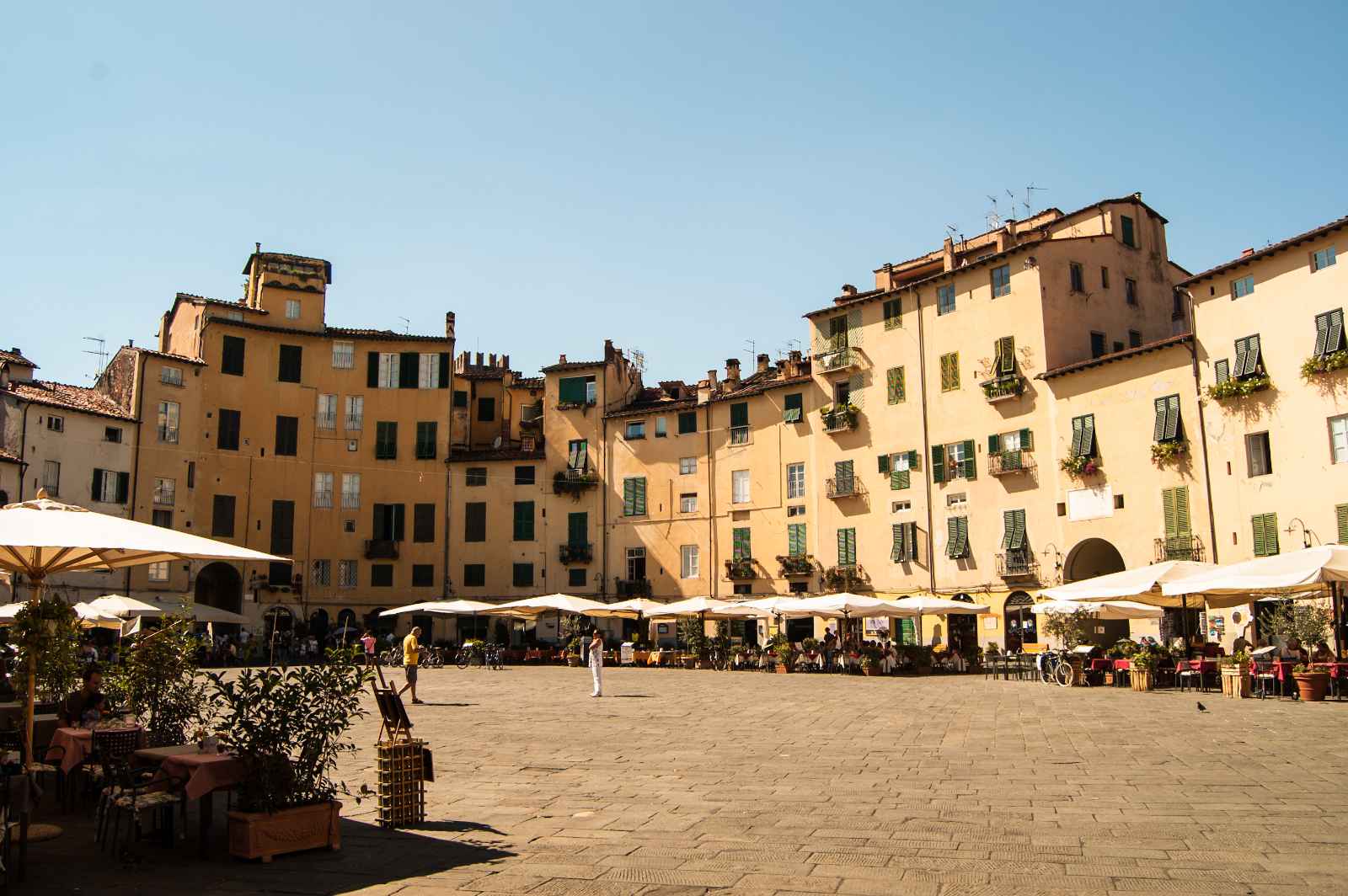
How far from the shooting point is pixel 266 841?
7.85 m

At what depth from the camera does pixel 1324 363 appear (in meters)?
29.3

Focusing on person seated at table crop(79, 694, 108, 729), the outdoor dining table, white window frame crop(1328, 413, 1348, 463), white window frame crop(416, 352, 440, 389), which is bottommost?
the outdoor dining table

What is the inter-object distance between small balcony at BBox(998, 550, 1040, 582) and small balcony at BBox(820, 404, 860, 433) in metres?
8.52

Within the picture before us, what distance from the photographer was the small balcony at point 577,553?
51.2m

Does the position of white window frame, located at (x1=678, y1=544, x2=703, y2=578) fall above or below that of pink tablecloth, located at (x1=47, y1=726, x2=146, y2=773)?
above

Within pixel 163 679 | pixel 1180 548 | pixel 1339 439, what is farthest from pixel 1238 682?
pixel 163 679

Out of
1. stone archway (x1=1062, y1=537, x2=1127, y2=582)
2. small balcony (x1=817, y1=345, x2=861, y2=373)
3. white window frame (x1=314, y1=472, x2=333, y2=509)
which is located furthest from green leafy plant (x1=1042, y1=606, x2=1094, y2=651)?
white window frame (x1=314, y1=472, x2=333, y2=509)

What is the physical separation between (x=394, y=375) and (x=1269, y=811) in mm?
47982

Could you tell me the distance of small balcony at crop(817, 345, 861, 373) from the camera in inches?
1778

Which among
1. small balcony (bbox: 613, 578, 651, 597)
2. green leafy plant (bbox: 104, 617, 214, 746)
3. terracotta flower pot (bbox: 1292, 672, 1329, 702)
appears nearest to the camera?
green leafy plant (bbox: 104, 617, 214, 746)

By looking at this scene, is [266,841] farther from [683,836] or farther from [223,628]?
[223,628]

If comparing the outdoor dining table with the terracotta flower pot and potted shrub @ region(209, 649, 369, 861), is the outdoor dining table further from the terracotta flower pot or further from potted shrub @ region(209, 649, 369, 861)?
the terracotta flower pot

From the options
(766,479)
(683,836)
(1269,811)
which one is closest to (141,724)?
(683,836)

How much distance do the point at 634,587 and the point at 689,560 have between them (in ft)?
9.37
